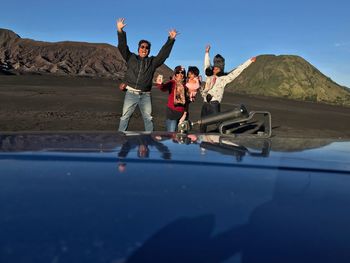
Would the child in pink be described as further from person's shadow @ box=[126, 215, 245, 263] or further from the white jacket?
person's shadow @ box=[126, 215, 245, 263]

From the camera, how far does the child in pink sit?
9.12 m

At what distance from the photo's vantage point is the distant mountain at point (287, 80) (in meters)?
94.6

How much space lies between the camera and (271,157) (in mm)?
2438

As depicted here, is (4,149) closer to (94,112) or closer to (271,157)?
(271,157)

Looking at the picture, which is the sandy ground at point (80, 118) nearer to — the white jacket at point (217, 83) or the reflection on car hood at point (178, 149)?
the white jacket at point (217, 83)

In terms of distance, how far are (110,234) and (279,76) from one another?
351 feet

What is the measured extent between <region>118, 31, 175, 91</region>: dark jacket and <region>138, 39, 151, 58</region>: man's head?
63mm

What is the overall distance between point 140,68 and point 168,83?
32.3 inches

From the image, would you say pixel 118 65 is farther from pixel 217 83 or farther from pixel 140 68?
pixel 140 68

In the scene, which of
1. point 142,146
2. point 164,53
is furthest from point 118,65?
point 142,146

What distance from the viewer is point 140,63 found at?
26.6 feet

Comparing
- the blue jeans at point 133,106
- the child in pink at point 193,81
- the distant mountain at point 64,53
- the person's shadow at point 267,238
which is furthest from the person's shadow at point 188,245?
the distant mountain at point 64,53

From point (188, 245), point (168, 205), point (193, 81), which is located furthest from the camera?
point (193, 81)

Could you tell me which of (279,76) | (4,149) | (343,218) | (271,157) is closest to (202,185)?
(343,218)
